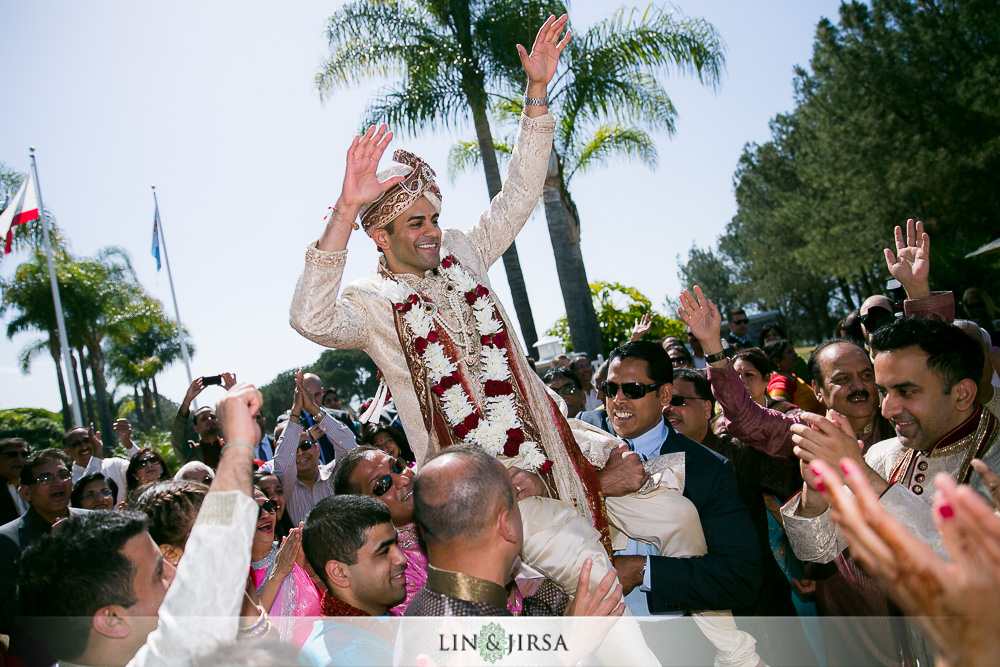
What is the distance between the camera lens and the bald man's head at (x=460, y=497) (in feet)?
7.70

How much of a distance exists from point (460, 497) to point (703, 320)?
226 cm

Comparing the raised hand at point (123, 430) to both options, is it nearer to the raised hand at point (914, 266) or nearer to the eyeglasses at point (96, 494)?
the eyeglasses at point (96, 494)

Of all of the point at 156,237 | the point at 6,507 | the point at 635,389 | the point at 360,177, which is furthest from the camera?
the point at 156,237

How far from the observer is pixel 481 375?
341 centimetres

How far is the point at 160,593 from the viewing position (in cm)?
244

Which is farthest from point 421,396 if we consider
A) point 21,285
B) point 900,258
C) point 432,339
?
point 21,285

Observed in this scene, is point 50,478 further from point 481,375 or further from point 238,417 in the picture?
point 238,417

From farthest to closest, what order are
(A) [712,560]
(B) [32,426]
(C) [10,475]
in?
(B) [32,426], (C) [10,475], (A) [712,560]

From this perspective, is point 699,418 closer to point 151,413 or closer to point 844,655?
point 844,655

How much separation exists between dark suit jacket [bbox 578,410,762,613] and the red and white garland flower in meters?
0.76

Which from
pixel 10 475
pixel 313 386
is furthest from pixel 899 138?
pixel 10 475

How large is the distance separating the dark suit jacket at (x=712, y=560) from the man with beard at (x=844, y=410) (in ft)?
1.71

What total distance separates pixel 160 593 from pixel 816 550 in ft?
8.56

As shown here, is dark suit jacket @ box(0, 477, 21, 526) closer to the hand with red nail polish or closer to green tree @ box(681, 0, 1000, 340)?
the hand with red nail polish
